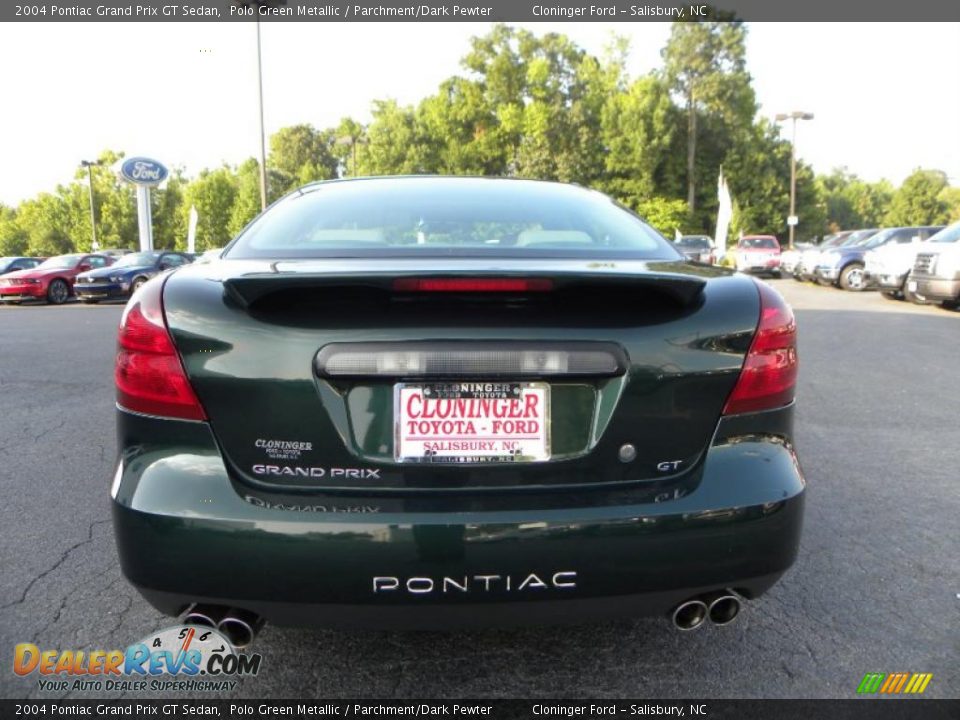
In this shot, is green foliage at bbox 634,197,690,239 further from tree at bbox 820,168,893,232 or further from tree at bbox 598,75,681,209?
tree at bbox 820,168,893,232

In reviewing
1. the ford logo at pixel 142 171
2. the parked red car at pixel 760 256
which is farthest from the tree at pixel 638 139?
the ford logo at pixel 142 171

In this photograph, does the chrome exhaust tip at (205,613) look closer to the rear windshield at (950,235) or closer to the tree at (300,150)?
the rear windshield at (950,235)

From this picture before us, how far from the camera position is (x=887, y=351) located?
858 centimetres

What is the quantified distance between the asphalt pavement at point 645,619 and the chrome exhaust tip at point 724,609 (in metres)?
0.36

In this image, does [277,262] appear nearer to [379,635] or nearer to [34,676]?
[379,635]

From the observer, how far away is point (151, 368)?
5.93ft

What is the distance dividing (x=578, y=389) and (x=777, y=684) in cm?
122

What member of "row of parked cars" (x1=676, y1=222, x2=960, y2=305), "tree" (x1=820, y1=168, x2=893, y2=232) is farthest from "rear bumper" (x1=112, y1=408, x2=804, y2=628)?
"tree" (x1=820, y1=168, x2=893, y2=232)

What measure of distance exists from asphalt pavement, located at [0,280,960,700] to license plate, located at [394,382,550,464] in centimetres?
86

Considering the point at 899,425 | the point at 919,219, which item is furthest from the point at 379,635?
the point at 919,219

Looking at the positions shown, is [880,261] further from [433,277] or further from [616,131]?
[616,131]

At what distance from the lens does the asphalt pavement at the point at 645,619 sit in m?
2.19

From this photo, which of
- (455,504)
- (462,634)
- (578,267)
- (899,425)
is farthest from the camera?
(899,425)

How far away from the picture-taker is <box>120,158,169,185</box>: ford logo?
3133 centimetres
